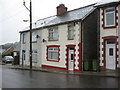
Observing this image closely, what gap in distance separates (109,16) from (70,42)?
5276 mm

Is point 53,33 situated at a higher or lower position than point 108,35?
higher

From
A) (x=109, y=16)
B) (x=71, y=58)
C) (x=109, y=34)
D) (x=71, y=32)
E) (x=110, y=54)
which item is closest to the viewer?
(x=109, y=34)

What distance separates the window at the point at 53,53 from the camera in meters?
23.3

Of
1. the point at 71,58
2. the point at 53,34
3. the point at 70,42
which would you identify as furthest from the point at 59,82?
the point at 53,34

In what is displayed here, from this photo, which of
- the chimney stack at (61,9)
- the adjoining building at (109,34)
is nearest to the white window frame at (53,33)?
the chimney stack at (61,9)

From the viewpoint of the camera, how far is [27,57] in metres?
30.1

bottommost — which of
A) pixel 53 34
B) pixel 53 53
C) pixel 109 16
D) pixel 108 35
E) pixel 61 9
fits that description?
pixel 53 53

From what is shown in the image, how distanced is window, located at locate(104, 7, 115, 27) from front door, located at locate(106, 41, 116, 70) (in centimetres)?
191

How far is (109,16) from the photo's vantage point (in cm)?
1845

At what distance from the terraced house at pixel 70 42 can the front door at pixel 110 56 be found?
4.85ft

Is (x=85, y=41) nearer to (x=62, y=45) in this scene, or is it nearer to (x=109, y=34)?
(x=109, y=34)

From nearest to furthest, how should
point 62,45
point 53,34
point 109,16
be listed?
point 109,16
point 62,45
point 53,34

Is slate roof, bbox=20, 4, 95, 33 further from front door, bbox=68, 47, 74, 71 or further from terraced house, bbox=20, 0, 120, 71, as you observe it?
front door, bbox=68, 47, 74, 71

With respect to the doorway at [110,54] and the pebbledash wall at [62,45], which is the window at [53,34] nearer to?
the pebbledash wall at [62,45]
